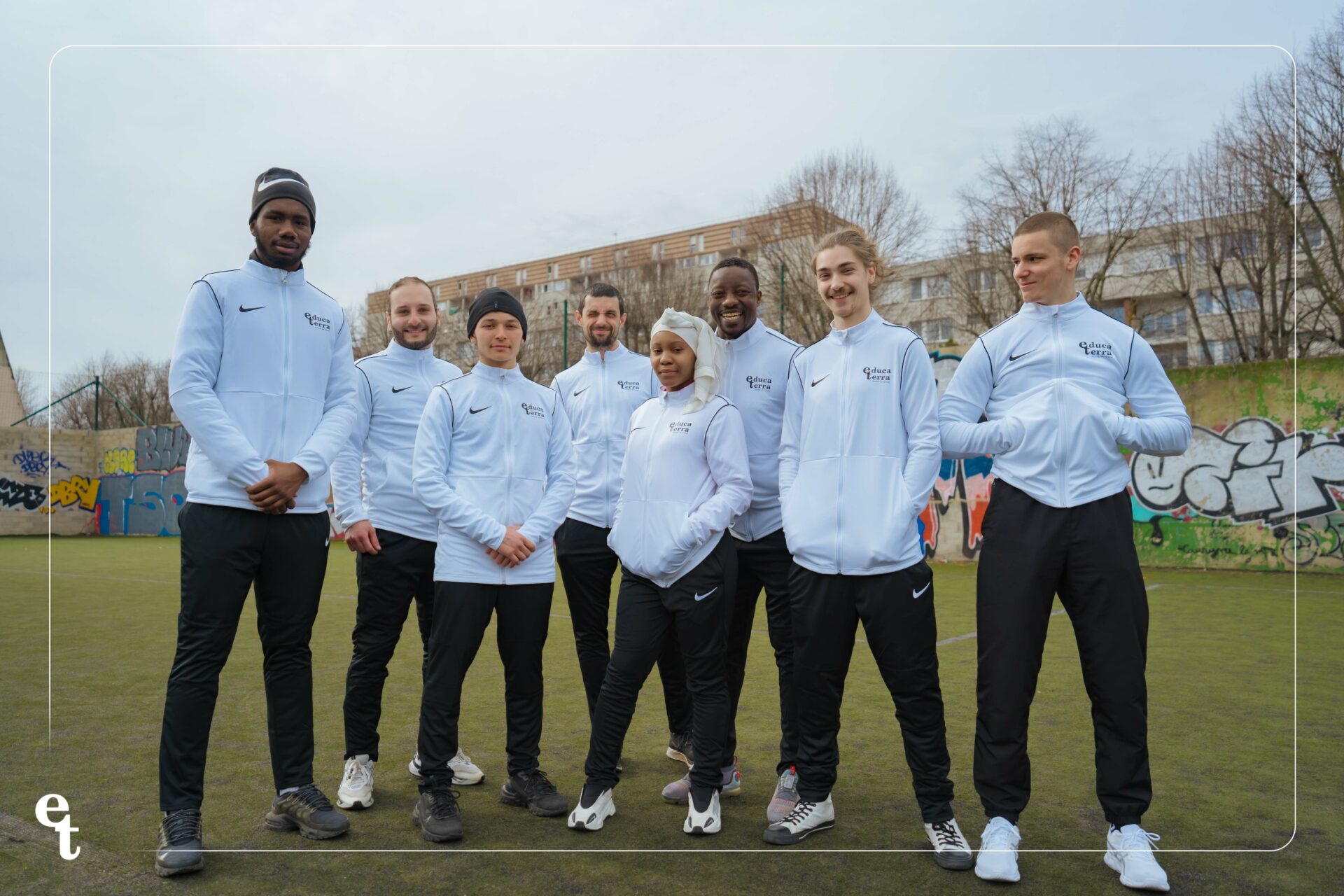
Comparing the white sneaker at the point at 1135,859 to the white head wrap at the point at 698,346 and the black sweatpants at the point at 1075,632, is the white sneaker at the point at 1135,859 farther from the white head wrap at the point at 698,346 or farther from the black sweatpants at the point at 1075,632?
the white head wrap at the point at 698,346

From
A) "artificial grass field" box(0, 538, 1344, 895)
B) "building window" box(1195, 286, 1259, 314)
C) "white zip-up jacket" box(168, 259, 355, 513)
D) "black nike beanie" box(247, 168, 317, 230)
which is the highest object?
"building window" box(1195, 286, 1259, 314)

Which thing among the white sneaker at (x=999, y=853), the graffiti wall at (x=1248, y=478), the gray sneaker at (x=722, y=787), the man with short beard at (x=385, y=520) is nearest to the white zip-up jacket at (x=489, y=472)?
the man with short beard at (x=385, y=520)

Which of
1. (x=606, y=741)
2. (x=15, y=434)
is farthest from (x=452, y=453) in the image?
(x=15, y=434)

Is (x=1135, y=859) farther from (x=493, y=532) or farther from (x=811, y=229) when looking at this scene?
(x=811, y=229)

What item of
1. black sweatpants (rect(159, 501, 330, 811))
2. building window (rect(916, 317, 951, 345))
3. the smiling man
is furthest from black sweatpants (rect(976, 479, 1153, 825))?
building window (rect(916, 317, 951, 345))

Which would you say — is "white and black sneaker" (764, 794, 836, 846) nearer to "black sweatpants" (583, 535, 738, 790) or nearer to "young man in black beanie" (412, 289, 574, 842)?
"black sweatpants" (583, 535, 738, 790)

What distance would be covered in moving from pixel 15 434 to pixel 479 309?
91.1ft

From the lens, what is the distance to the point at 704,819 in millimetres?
3312

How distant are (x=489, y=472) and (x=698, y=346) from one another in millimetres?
1004

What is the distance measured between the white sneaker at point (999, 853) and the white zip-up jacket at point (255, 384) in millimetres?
2687

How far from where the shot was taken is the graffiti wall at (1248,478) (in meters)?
12.5

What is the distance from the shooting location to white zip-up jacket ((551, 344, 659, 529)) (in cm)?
419

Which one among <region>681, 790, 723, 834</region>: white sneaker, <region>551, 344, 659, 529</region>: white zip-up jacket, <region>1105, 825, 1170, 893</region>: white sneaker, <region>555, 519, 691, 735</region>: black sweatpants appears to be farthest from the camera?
<region>551, 344, 659, 529</region>: white zip-up jacket

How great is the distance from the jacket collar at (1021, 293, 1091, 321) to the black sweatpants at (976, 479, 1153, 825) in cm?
65
